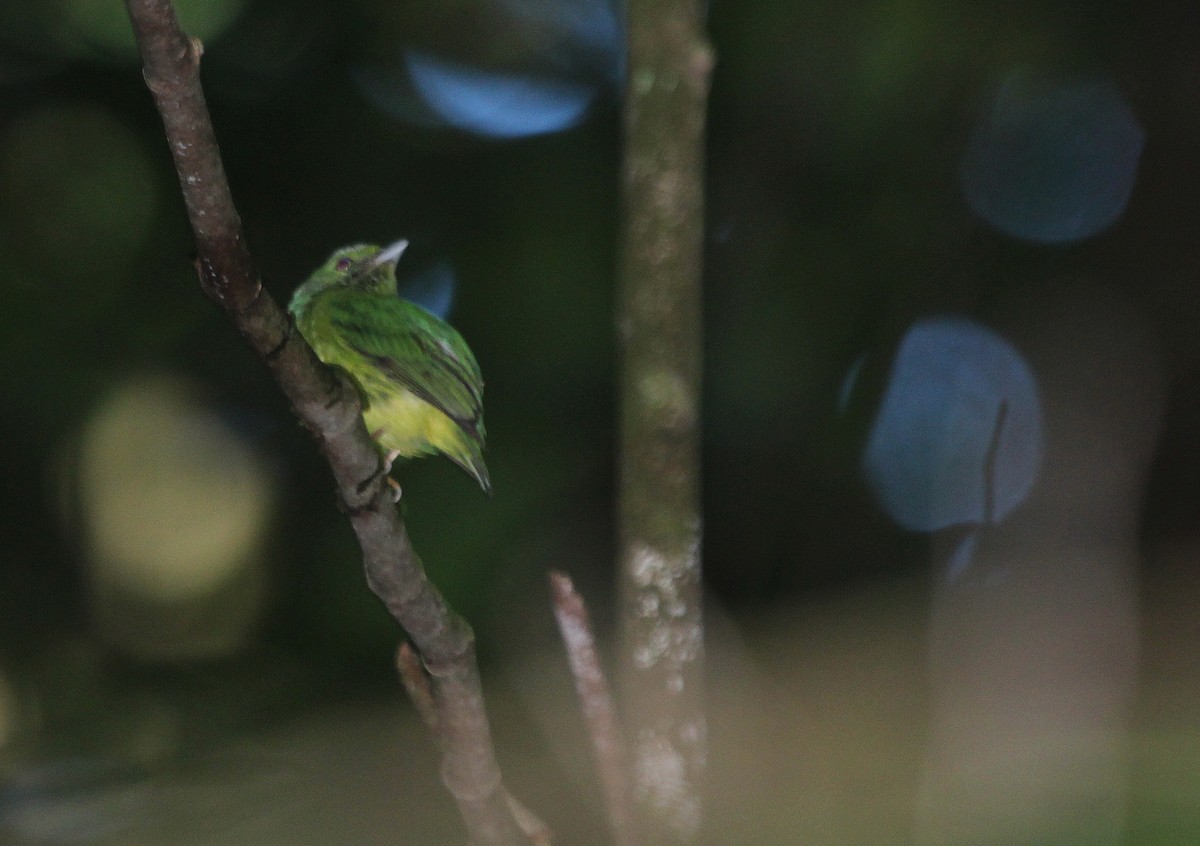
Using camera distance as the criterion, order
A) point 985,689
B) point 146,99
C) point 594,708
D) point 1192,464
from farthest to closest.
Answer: point 146,99, point 1192,464, point 985,689, point 594,708

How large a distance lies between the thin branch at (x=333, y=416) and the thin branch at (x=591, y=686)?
378mm

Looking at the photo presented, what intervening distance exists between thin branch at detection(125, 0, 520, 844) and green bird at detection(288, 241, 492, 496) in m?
0.70

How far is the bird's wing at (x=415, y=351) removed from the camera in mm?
2668

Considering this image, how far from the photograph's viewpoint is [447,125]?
13.3ft

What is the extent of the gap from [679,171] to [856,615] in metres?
0.98

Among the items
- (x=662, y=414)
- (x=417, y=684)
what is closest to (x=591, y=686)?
(x=417, y=684)

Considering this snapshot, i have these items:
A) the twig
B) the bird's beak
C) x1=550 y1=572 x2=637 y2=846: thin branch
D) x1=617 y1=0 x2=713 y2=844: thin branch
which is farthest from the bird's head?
x1=550 y1=572 x2=637 y2=846: thin branch

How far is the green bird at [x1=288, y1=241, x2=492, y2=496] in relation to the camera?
8.80 ft

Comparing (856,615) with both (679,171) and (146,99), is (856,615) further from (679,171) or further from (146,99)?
(146,99)

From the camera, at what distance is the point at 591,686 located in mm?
1550

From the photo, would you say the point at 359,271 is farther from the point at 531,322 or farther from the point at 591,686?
the point at 591,686

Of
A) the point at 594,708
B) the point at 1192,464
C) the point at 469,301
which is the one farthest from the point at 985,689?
the point at 469,301

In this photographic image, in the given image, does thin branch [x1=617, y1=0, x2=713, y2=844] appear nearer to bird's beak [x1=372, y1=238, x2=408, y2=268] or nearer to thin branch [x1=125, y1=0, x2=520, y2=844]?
thin branch [x1=125, y1=0, x2=520, y2=844]

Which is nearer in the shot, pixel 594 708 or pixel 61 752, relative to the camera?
pixel 594 708
